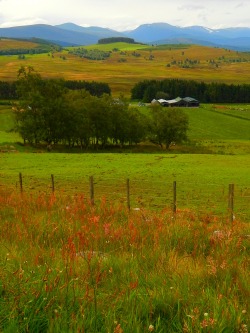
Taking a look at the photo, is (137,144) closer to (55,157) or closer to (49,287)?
(55,157)

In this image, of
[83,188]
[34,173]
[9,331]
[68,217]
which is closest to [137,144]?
[34,173]

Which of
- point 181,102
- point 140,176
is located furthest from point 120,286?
point 181,102

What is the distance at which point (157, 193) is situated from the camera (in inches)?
1252

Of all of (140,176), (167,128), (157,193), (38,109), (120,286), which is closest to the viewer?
(120,286)

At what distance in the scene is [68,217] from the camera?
10008mm

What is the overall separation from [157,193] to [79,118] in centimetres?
5852

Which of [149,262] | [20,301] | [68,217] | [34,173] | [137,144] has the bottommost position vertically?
[137,144]

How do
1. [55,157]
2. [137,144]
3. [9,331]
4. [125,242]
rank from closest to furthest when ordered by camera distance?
1. [9,331]
2. [125,242]
3. [55,157]
4. [137,144]

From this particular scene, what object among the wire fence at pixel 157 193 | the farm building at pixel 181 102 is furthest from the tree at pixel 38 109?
the farm building at pixel 181 102

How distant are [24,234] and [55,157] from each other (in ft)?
176

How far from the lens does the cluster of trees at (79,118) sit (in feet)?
274

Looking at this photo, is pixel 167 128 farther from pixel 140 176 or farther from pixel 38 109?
pixel 140 176

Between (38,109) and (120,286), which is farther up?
(120,286)

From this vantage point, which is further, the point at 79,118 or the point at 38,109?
the point at 79,118
